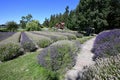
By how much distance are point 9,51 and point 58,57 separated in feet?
15.9

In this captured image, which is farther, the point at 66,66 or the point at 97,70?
the point at 66,66

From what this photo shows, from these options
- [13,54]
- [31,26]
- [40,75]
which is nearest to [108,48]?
[40,75]

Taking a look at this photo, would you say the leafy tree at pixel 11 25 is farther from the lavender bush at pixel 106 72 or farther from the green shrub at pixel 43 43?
the lavender bush at pixel 106 72

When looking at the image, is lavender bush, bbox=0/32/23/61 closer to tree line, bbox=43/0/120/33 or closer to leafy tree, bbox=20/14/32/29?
tree line, bbox=43/0/120/33

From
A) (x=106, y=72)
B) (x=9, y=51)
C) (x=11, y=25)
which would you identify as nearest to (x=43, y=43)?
(x=9, y=51)

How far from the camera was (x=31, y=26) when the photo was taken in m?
56.9

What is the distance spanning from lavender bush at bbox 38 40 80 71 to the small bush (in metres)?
3.66

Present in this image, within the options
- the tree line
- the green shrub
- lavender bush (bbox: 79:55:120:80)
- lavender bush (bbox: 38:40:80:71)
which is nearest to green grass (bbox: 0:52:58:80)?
lavender bush (bbox: 38:40:80:71)

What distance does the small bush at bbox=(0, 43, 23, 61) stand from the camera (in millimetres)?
12180

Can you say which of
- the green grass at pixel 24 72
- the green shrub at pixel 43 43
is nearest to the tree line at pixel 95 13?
the green shrub at pixel 43 43

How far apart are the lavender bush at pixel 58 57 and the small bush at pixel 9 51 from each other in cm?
366

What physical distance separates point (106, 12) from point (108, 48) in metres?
26.7

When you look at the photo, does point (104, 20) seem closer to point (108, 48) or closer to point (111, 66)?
point (108, 48)

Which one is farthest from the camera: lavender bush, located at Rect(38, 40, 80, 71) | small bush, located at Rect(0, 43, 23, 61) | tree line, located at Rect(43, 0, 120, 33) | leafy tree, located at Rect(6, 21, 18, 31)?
leafy tree, located at Rect(6, 21, 18, 31)
